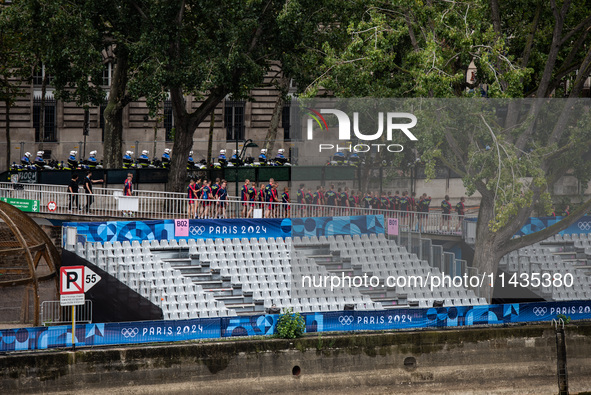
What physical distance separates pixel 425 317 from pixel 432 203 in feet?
12.2

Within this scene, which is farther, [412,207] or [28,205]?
[28,205]

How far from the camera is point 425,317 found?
28.4 meters

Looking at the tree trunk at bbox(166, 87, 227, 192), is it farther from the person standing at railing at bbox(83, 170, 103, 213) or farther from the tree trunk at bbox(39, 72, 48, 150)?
the tree trunk at bbox(39, 72, 48, 150)

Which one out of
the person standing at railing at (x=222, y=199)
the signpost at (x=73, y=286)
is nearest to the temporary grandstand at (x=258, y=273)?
the person standing at railing at (x=222, y=199)

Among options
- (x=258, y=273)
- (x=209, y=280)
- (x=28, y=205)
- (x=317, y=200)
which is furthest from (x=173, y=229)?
(x=28, y=205)

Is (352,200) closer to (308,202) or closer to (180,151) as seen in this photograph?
(308,202)

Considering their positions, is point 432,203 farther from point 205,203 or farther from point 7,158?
point 7,158

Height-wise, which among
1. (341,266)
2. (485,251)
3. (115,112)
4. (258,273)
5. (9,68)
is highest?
(9,68)

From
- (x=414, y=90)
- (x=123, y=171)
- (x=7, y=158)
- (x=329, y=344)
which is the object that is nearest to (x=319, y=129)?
(x=414, y=90)

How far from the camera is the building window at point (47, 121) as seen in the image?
168 ft

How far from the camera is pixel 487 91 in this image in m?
30.2

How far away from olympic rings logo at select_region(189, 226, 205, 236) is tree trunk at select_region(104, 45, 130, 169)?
36.9ft

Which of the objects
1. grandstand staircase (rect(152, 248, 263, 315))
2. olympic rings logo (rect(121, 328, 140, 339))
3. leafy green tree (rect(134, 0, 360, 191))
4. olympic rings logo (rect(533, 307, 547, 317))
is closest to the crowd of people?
grandstand staircase (rect(152, 248, 263, 315))

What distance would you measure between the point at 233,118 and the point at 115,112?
14.5m
